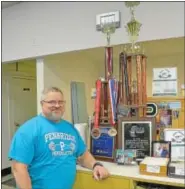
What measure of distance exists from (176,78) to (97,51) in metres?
0.78

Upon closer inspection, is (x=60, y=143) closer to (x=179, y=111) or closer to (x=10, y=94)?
(x=179, y=111)

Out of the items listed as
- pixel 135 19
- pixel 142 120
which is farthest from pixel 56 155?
pixel 135 19

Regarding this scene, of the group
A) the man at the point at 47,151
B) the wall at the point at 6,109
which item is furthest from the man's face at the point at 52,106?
the wall at the point at 6,109

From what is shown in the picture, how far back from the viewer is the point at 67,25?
1990 mm

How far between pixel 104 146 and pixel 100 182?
26 centimetres

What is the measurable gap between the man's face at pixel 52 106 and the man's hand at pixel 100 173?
40 cm

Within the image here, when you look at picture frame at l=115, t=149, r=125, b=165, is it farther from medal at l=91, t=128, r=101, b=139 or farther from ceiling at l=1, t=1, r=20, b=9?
ceiling at l=1, t=1, r=20, b=9

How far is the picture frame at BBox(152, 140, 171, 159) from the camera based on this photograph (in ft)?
4.50

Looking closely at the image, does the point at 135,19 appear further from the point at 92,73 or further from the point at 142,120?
the point at 142,120

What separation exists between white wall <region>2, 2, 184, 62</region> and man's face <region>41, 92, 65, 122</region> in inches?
22.7

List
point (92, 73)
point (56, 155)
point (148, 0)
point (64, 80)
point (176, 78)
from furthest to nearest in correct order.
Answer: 1. point (64, 80)
2. point (92, 73)
3. point (148, 0)
4. point (56, 155)
5. point (176, 78)

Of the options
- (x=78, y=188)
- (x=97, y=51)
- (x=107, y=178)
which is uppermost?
(x=97, y=51)

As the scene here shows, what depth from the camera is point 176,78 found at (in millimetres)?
1179

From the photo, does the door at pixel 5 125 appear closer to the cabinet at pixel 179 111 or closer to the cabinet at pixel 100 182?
the cabinet at pixel 100 182
